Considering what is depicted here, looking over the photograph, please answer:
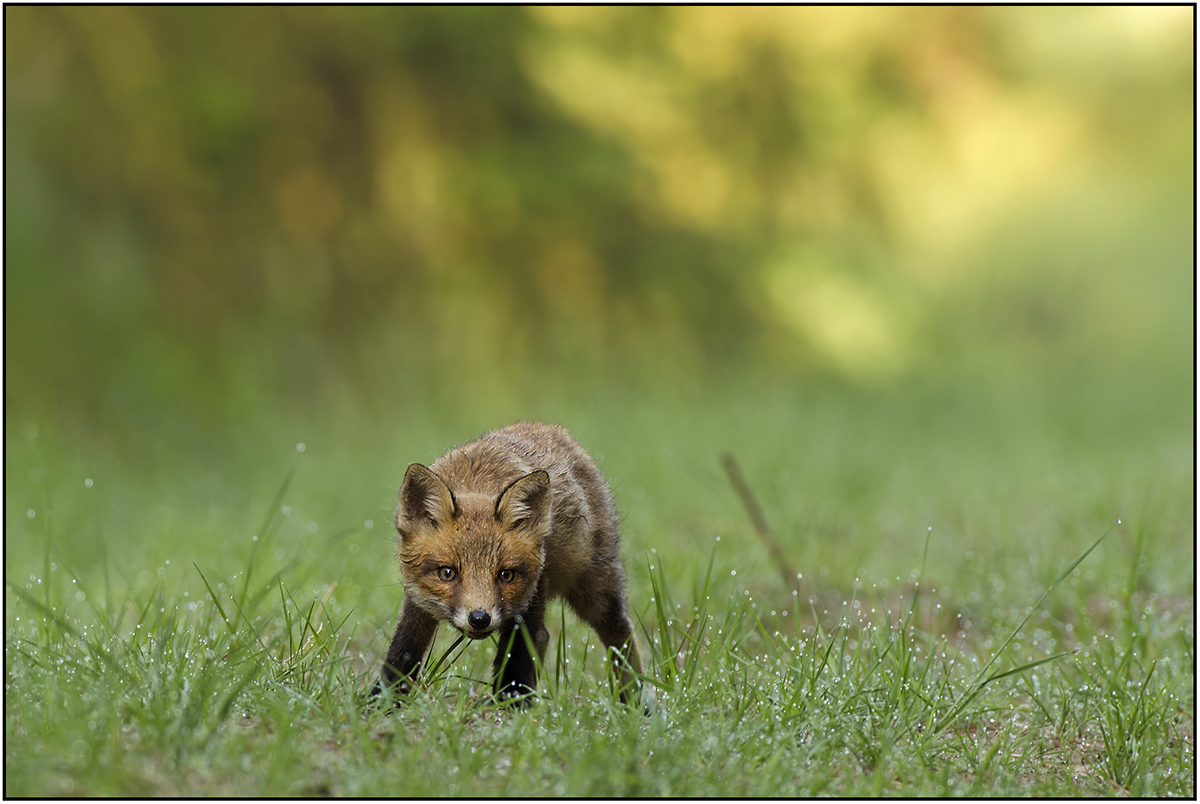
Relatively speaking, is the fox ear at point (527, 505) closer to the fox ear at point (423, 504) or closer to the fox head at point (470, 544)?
the fox head at point (470, 544)

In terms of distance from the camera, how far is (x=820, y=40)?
1244 cm

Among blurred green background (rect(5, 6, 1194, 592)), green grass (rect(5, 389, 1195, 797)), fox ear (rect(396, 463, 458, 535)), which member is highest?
blurred green background (rect(5, 6, 1194, 592))

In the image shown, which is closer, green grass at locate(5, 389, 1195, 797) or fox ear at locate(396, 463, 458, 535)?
green grass at locate(5, 389, 1195, 797)

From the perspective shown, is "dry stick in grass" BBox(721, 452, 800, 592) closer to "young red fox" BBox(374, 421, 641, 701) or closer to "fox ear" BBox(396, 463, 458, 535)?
"young red fox" BBox(374, 421, 641, 701)

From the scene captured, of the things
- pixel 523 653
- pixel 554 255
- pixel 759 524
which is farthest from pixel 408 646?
pixel 554 255

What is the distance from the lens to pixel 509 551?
338 cm

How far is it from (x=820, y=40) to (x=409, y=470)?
10.5 meters

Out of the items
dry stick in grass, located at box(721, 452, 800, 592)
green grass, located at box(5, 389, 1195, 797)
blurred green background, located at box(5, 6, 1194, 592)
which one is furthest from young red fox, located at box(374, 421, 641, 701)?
blurred green background, located at box(5, 6, 1194, 592)

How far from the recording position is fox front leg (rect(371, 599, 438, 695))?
368cm

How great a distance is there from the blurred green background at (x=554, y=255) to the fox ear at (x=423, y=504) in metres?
4.08

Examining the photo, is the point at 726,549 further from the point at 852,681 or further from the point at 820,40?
the point at 820,40

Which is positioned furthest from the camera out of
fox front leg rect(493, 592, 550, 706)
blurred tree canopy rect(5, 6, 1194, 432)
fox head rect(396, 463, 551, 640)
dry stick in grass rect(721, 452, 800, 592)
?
blurred tree canopy rect(5, 6, 1194, 432)

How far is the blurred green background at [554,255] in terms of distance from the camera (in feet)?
31.5

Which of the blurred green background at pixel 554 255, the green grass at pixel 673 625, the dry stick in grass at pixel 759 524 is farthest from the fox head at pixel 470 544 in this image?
the blurred green background at pixel 554 255
